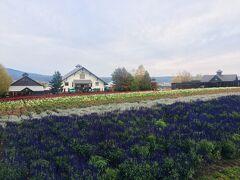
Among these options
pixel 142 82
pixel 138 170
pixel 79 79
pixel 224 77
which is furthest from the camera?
pixel 224 77

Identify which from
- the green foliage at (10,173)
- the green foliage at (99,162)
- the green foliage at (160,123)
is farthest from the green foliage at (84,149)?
the green foliage at (160,123)

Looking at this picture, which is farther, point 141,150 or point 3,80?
point 3,80

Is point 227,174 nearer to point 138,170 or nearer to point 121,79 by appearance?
point 138,170

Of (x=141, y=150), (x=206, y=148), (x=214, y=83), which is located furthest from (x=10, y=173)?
(x=214, y=83)

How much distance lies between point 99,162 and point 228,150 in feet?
13.8

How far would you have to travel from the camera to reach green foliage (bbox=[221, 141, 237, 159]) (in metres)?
Answer: 8.71

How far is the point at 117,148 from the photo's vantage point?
809 centimetres

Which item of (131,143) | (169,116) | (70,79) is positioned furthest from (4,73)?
(131,143)

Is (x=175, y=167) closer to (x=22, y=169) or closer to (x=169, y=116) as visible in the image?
(x=22, y=169)

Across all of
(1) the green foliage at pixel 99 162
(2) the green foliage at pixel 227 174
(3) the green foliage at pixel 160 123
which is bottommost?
(2) the green foliage at pixel 227 174

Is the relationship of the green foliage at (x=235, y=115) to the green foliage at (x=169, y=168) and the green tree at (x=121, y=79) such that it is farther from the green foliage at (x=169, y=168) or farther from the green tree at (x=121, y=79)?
the green tree at (x=121, y=79)

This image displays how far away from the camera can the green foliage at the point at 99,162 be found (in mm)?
6887

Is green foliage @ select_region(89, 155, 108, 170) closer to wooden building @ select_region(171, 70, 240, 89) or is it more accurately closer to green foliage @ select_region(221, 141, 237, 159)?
green foliage @ select_region(221, 141, 237, 159)

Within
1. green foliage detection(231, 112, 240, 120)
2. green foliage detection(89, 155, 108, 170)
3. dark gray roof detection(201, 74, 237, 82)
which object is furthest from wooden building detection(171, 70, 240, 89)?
green foliage detection(89, 155, 108, 170)
